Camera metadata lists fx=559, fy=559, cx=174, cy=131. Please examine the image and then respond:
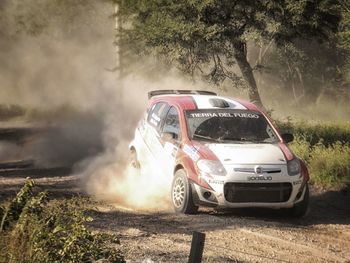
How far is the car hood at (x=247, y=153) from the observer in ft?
26.4

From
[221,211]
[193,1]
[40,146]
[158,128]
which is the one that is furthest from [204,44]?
[221,211]

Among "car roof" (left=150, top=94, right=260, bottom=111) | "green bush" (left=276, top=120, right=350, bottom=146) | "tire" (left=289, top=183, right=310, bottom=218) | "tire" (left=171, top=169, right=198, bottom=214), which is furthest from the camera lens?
"green bush" (left=276, top=120, right=350, bottom=146)

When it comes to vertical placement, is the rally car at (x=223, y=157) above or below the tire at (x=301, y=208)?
above

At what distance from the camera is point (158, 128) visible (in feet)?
31.5

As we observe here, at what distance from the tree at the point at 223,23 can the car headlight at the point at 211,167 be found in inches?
347

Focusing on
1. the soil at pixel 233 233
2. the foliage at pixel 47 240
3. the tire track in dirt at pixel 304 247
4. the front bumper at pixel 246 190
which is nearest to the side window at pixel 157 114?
the soil at pixel 233 233

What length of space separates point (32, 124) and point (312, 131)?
47.0 ft

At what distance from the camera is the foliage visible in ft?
14.7

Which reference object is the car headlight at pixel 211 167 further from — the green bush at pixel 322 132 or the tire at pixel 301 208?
the green bush at pixel 322 132

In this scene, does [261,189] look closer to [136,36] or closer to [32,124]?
[136,36]

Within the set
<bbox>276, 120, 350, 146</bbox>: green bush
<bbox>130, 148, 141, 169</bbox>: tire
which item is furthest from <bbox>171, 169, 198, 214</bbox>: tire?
<bbox>276, 120, 350, 146</bbox>: green bush

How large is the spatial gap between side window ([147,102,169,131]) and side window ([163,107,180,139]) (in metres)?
0.20

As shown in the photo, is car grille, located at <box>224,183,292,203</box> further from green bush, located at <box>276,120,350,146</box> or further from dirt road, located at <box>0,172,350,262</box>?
green bush, located at <box>276,120,350,146</box>

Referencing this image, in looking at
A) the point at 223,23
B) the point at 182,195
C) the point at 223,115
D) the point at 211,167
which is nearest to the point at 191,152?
the point at 211,167
